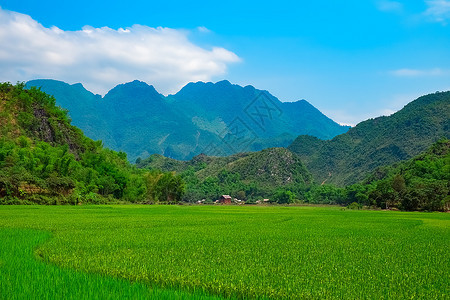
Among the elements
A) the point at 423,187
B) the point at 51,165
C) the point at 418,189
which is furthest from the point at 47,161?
the point at 423,187

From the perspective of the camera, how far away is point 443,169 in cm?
5659

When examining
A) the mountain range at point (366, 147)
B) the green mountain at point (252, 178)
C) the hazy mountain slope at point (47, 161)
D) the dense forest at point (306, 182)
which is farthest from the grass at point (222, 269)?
the mountain range at point (366, 147)

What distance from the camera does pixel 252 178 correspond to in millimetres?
117812

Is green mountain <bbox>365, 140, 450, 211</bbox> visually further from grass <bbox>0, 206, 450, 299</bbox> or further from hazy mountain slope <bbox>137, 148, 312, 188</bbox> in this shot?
hazy mountain slope <bbox>137, 148, 312, 188</bbox>

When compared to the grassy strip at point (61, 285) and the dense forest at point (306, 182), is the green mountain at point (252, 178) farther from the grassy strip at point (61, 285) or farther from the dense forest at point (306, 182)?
the grassy strip at point (61, 285)

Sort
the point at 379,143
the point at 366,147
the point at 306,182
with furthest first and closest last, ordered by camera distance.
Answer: the point at 366,147 < the point at 379,143 < the point at 306,182

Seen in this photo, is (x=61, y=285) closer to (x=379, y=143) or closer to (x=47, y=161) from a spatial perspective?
(x=47, y=161)

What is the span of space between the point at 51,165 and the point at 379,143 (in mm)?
114112

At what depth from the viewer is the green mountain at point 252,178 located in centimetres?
10600

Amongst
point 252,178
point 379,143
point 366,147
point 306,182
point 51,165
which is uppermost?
point 379,143

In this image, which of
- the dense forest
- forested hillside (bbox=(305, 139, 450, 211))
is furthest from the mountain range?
forested hillside (bbox=(305, 139, 450, 211))

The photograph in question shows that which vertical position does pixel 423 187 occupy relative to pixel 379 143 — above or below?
below

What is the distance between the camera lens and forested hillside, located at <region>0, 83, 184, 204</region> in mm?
37219

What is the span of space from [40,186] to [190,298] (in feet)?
123
